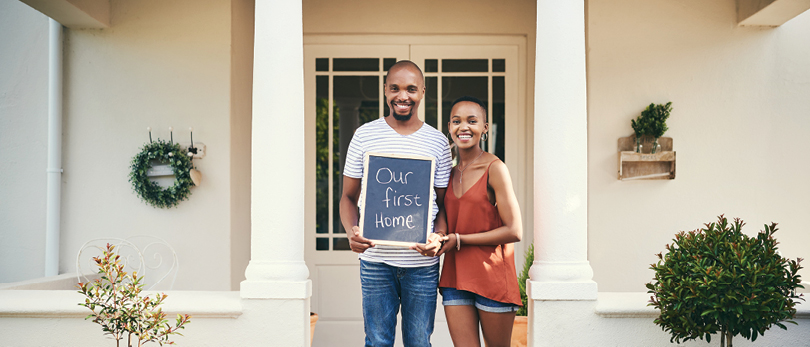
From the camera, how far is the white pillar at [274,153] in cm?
294

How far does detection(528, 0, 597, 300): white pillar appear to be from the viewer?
290 cm

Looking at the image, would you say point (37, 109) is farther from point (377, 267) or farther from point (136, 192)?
point (377, 267)

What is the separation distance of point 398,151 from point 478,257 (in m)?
0.56

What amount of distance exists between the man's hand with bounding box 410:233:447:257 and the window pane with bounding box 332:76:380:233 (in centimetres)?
263

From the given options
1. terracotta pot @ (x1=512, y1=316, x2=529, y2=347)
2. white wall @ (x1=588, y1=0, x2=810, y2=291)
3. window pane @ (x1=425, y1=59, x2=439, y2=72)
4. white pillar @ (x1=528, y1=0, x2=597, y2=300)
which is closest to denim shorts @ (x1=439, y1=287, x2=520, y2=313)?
white pillar @ (x1=528, y1=0, x2=597, y2=300)

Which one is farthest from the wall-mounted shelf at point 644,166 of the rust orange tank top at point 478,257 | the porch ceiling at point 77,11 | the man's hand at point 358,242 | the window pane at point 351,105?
the porch ceiling at point 77,11

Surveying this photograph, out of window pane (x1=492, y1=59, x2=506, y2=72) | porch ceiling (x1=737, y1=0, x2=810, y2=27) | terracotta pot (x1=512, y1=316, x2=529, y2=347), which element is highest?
porch ceiling (x1=737, y1=0, x2=810, y2=27)

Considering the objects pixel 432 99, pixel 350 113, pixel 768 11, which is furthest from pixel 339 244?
pixel 768 11

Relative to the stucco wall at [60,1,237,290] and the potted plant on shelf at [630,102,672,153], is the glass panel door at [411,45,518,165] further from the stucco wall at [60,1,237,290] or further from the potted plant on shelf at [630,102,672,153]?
the stucco wall at [60,1,237,290]

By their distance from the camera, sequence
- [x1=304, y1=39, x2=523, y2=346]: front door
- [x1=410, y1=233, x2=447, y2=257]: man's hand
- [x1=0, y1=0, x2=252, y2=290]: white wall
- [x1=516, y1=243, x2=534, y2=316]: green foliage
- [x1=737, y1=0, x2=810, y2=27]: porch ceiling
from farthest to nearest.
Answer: [x1=304, y1=39, x2=523, y2=346]: front door
[x1=0, y1=0, x2=252, y2=290]: white wall
[x1=516, y1=243, x2=534, y2=316]: green foliage
[x1=737, y1=0, x2=810, y2=27]: porch ceiling
[x1=410, y1=233, x2=447, y2=257]: man's hand

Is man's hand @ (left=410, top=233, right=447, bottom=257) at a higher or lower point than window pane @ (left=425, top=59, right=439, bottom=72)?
lower

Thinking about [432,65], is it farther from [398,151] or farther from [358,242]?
[358,242]

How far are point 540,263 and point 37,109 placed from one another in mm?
3915

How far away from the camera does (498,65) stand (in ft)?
16.2
